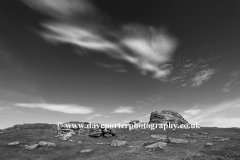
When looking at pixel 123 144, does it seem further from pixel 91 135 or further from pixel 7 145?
pixel 7 145

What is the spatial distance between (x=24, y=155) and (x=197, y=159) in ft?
101

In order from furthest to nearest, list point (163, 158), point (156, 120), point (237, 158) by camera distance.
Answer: point (156, 120), point (163, 158), point (237, 158)

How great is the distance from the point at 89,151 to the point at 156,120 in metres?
61.8

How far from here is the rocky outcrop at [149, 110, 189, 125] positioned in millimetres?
87662

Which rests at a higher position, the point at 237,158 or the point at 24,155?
the point at 237,158

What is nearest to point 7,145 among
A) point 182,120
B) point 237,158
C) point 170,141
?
point 170,141

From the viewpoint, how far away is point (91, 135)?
56.5 m

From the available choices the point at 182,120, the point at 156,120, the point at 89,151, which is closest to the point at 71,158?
the point at 89,151

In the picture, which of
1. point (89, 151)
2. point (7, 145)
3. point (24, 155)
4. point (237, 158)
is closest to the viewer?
point (237, 158)

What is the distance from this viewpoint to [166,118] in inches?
3497

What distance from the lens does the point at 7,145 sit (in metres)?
38.9

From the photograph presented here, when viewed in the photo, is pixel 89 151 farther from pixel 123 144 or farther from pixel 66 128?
pixel 66 128

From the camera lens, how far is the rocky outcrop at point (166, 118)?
87.7 m

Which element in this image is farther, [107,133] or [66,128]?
[66,128]
